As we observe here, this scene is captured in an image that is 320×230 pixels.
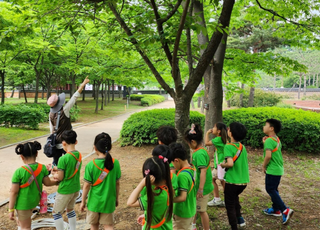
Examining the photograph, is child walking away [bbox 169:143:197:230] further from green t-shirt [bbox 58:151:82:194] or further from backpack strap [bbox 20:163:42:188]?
backpack strap [bbox 20:163:42:188]

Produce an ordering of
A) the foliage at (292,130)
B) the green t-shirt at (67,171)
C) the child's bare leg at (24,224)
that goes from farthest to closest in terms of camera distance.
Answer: the foliage at (292,130) → the green t-shirt at (67,171) → the child's bare leg at (24,224)

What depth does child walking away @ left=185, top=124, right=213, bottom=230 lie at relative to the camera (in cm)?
288

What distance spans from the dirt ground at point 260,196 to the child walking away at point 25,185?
3.67 feet

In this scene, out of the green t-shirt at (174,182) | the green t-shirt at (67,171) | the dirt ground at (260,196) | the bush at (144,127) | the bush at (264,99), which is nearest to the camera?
the green t-shirt at (174,182)

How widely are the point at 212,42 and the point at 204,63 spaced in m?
0.34

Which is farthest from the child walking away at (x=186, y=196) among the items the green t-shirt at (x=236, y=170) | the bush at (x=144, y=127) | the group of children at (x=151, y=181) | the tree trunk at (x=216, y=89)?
the bush at (x=144, y=127)

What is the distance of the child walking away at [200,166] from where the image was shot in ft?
9.43

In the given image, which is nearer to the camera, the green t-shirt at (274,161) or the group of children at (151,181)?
the group of children at (151,181)

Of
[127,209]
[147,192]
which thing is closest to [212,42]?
[147,192]

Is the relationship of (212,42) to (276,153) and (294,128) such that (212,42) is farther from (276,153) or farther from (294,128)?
(294,128)

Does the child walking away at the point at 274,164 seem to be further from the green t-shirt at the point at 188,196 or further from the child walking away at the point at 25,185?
the child walking away at the point at 25,185

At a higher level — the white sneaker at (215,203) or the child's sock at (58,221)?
the child's sock at (58,221)

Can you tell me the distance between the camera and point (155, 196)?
2066 millimetres

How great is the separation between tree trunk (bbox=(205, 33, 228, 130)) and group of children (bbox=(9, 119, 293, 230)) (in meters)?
2.52
